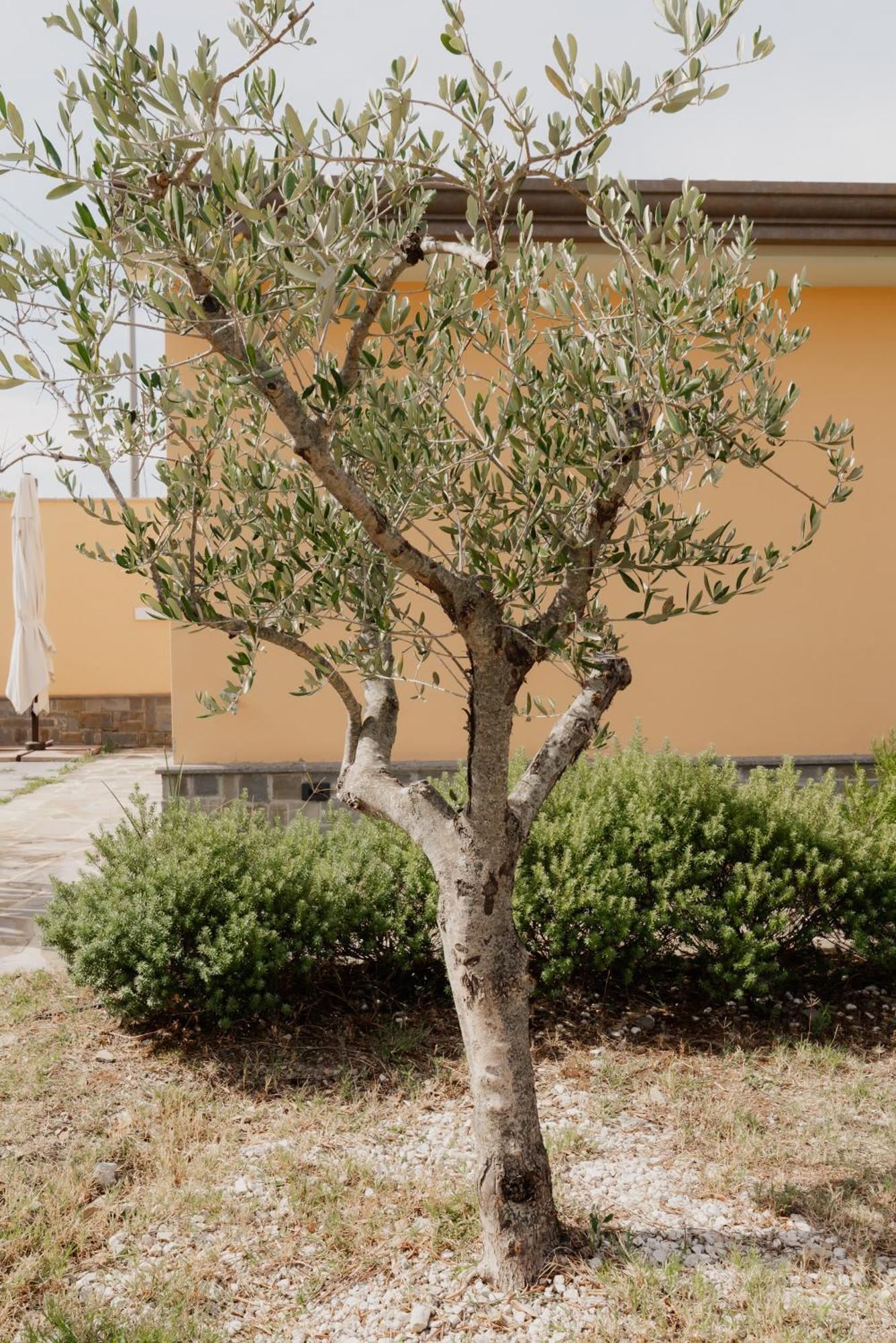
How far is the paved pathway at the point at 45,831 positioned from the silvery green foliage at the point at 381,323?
98.1 inches

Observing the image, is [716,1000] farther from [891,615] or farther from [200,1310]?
[891,615]

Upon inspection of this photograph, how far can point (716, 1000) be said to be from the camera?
4.71 meters

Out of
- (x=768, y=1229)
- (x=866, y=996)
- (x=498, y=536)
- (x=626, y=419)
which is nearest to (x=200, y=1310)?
(x=768, y=1229)

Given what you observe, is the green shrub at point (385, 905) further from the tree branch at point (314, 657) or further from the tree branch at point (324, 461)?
the tree branch at point (324, 461)

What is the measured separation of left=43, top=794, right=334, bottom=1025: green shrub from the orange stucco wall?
2.62 m

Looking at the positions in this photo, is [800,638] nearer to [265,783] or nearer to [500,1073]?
[265,783]

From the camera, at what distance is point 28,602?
11.9 m

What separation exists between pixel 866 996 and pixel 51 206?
15.1 feet

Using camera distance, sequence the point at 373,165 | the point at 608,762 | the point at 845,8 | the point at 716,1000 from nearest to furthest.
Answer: the point at 373,165, the point at 845,8, the point at 716,1000, the point at 608,762

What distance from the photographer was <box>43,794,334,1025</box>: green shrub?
4.12m

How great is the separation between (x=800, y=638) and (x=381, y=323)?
17.3ft

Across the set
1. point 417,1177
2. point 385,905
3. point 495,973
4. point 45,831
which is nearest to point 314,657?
point 495,973

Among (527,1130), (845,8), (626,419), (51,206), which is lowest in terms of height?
(527,1130)

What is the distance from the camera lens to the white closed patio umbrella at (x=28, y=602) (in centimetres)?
1165
